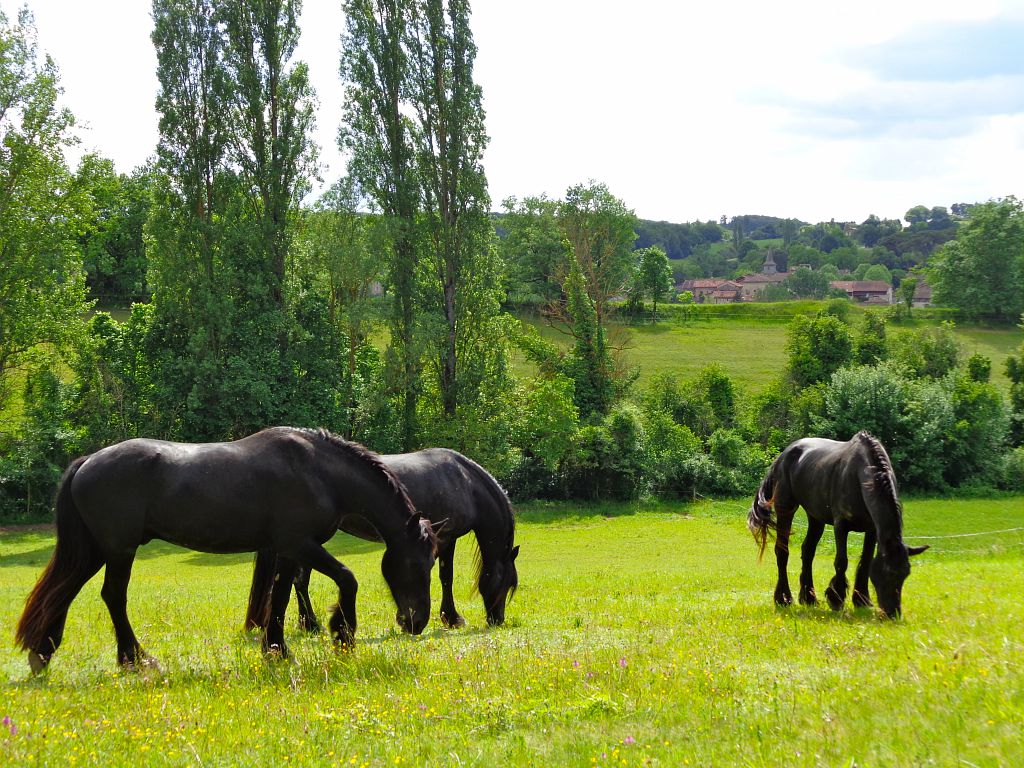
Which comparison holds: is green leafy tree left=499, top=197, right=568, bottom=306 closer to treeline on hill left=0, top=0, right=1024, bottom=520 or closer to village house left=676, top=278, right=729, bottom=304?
treeline on hill left=0, top=0, right=1024, bottom=520

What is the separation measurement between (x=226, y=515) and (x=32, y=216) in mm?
27391

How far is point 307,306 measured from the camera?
A: 32.9 metres

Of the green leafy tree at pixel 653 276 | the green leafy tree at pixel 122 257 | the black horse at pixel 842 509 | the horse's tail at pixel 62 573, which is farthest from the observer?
the green leafy tree at pixel 653 276

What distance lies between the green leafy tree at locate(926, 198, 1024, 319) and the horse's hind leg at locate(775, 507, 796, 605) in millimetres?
75344

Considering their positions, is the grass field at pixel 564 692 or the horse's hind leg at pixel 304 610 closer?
the grass field at pixel 564 692

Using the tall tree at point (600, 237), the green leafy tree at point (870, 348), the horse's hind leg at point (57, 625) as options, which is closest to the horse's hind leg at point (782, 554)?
the horse's hind leg at point (57, 625)

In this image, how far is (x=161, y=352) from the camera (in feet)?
103

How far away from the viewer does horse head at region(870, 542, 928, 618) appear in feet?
29.4

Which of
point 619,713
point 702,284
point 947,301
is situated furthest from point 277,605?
point 702,284

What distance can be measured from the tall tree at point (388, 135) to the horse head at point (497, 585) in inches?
886

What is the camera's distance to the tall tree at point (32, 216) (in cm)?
2820

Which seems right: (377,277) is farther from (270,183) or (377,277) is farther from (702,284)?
(702,284)

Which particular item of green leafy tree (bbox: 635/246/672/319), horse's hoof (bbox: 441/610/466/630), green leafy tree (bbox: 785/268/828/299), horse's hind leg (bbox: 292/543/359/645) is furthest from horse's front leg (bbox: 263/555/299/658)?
green leafy tree (bbox: 785/268/828/299)

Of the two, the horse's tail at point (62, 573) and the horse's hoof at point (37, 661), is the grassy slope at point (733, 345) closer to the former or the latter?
the horse's tail at point (62, 573)
